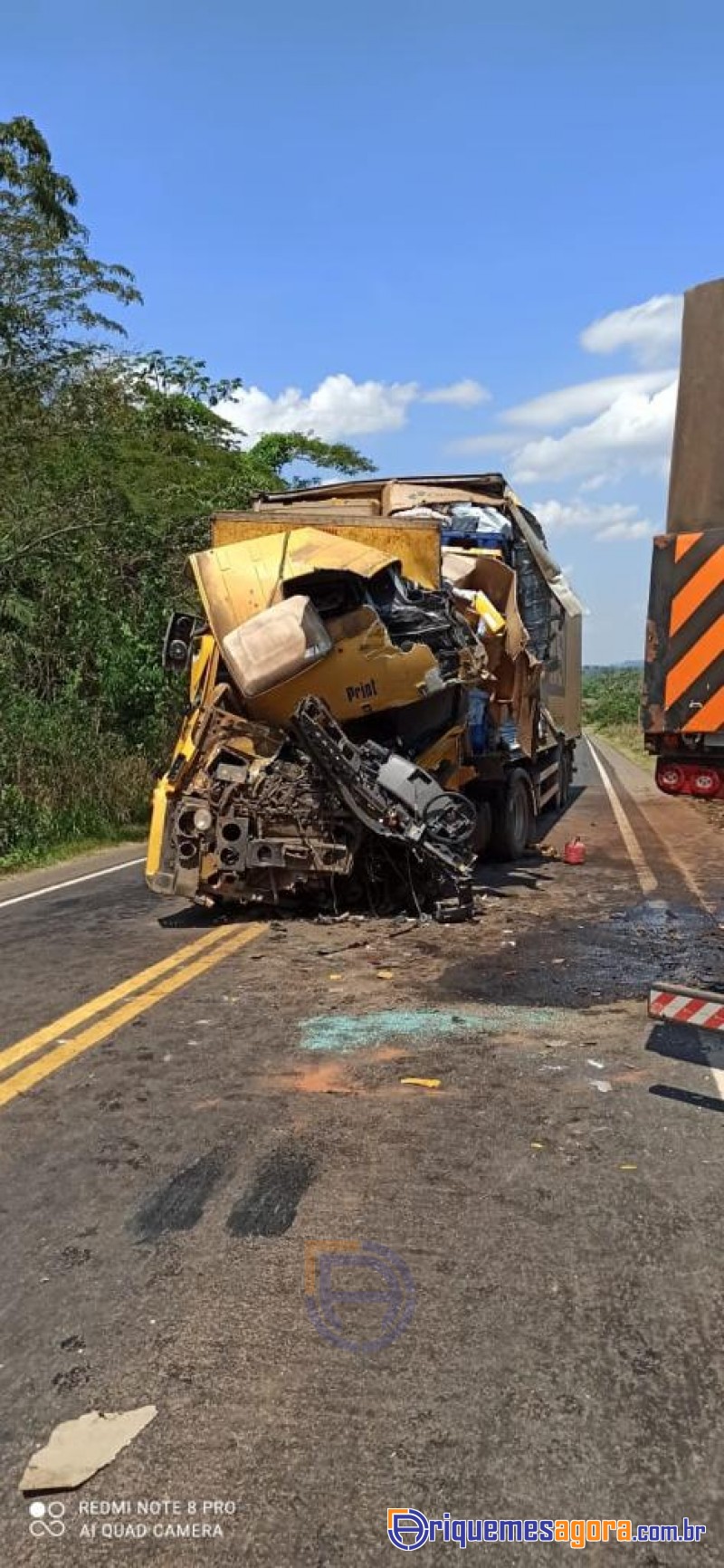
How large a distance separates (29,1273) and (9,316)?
20070mm

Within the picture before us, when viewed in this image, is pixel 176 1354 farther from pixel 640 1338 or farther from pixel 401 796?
pixel 401 796

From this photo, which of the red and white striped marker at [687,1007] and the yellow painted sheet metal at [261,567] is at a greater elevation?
the yellow painted sheet metal at [261,567]

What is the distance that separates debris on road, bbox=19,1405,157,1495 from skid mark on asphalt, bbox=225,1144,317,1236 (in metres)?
0.95

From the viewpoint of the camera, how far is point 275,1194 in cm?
401

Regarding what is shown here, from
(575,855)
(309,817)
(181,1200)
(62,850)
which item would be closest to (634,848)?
(575,855)

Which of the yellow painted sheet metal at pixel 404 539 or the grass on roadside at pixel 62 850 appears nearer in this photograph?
the yellow painted sheet metal at pixel 404 539

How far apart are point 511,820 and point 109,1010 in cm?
637

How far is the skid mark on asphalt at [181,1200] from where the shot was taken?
3.81 m

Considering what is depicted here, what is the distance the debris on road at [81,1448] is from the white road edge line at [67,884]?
27.1ft

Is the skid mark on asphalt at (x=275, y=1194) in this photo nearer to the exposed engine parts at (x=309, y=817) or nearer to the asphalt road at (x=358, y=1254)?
the asphalt road at (x=358, y=1254)

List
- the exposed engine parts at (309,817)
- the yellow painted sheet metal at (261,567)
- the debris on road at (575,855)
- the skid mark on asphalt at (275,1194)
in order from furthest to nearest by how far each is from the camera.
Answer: the debris on road at (575,855) < the yellow painted sheet metal at (261,567) < the exposed engine parts at (309,817) < the skid mark on asphalt at (275,1194)

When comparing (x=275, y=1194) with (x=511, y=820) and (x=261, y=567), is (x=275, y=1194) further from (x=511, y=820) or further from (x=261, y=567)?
(x=511, y=820)

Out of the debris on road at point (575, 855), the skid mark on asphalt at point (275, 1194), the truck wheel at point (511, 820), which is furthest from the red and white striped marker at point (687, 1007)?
the debris on road at point (575, 855)

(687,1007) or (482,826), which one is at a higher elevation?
(482,826)
